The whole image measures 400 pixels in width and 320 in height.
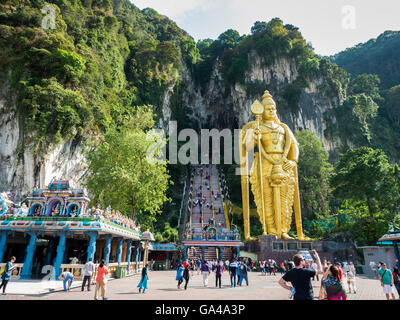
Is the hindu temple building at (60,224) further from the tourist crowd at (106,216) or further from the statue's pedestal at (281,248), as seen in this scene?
the statue's pedestal at (281,248)

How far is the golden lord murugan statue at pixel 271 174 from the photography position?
18.9m

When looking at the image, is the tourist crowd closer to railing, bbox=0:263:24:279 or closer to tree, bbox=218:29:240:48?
railing, bbox=0:263:24:279

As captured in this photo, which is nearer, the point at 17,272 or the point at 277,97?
the point at 17,272

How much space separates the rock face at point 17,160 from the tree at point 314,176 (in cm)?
2286

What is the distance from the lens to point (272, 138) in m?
19.7

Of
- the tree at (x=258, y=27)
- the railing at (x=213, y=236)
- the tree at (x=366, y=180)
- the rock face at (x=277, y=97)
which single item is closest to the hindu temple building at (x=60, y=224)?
the railing at (x=213, y=236)

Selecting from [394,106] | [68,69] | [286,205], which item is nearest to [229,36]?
[394,106]

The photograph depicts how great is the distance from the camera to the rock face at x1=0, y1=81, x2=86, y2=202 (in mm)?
16766

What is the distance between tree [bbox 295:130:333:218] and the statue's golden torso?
32.1 ft

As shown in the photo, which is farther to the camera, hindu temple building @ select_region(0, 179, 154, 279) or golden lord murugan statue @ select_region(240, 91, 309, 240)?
golden lord murugan statue @ select_region(240, 91, 309, 240)

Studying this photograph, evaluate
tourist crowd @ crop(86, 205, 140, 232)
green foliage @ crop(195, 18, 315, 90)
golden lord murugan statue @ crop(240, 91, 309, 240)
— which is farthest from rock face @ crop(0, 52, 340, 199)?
golden lord murugan statue @ crop(240, 91, 309, 240)

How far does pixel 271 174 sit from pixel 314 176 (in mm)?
12104

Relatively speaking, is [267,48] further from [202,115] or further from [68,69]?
[68,69]
